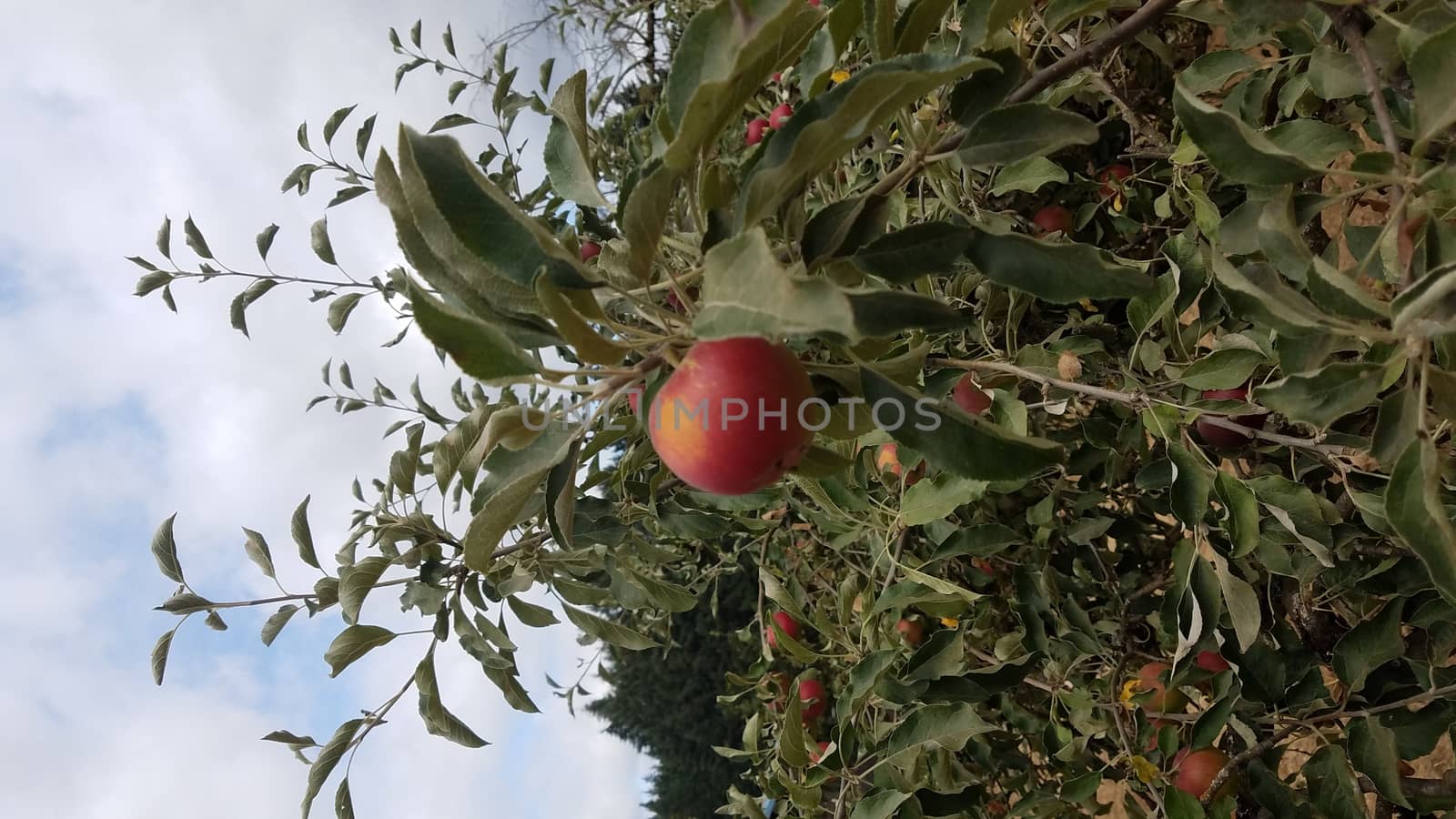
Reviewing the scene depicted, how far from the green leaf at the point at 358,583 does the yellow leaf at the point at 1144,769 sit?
847mm

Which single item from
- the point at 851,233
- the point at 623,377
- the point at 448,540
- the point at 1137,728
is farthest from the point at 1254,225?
the point at 448,540

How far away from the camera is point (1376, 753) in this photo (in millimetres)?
666

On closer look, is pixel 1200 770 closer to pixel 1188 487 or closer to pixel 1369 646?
pixel 1369 646

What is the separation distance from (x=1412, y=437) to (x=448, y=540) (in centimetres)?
87

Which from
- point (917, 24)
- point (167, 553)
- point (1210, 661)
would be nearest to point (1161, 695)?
point (1210, 661)

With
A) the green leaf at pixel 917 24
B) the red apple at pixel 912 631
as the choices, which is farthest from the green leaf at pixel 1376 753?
the green leaf at pixel 917 24

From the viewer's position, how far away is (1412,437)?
37 cm

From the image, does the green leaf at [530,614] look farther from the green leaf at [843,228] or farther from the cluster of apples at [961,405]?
the green leaf at [843,228]

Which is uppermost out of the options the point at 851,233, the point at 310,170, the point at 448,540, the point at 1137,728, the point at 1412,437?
the point at 310,170

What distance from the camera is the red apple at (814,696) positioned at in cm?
152

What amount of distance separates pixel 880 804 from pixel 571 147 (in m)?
0.64

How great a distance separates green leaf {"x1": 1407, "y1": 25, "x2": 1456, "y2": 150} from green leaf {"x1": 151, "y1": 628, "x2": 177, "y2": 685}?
1202 millimetres

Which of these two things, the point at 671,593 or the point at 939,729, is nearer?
the point at 939,729

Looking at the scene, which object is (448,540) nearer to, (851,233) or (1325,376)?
(851,233)
